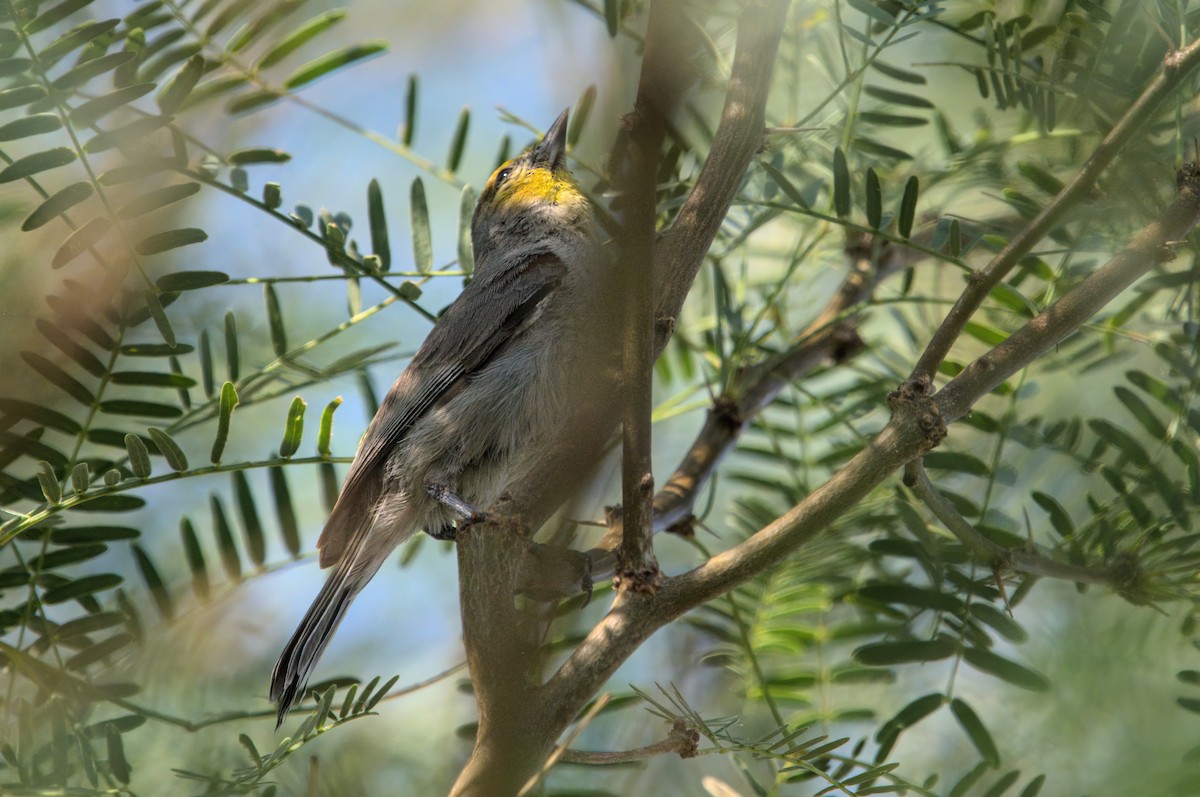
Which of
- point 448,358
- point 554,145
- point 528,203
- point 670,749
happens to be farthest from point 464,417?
point 670,749

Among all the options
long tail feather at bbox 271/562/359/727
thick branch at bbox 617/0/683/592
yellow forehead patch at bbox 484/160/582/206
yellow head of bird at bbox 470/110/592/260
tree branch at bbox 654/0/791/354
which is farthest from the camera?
yellow forehead patch at bbox 484/160/582/206

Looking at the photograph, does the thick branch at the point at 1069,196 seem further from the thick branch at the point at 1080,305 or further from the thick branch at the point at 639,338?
the thick branch at the point at 639,338

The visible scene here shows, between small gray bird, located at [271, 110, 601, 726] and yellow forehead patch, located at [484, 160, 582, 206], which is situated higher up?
yellow forehead patch, located at [484, 160, 582, 206]

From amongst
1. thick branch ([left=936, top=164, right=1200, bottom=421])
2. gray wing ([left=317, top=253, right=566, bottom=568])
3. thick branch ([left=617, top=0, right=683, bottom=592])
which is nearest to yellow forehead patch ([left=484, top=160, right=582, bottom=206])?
gray wing ([left=317, top=253, right=566, bottom=568])

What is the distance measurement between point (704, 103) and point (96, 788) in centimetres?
242

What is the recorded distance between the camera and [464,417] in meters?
3.38

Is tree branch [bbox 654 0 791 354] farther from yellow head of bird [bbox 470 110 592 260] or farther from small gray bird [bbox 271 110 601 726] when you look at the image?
yellow head of bird [bbox 470 110 592 260]

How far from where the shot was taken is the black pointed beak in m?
3.48

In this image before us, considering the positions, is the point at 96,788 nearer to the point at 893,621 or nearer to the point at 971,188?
the point at 893,621

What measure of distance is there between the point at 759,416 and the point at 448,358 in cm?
102

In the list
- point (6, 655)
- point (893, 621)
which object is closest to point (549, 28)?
point (893, 621)

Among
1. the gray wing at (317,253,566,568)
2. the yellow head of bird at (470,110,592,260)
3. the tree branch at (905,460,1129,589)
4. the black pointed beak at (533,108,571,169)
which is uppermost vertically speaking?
the yellow head of bird at (470,110,592,260)

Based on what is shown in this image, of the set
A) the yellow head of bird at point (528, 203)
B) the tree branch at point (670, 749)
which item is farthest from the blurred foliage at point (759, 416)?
the yellow head of bird at point (528, 203)

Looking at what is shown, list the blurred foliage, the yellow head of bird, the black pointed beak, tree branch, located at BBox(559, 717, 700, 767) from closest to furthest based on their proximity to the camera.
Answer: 1. tree branch, located at BBox(559, 717, 700, 767)
2. the blurred foliage
3. the black pointed beak
4. the yellow head of bird
